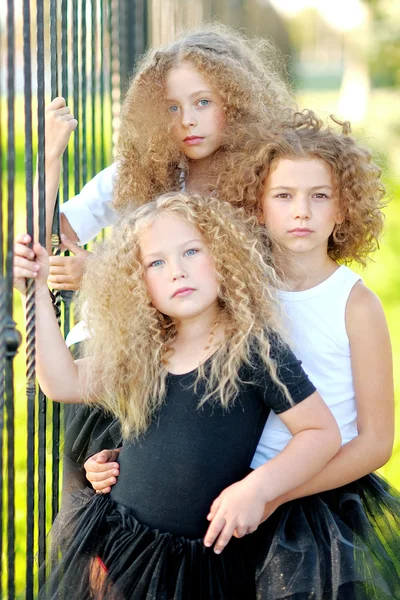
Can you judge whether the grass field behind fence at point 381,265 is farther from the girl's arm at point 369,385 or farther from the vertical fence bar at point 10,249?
the vertical fence bar at point 10,249

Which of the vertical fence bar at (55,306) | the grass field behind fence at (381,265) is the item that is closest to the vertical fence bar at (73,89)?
the vertical fence bar at (55,306)

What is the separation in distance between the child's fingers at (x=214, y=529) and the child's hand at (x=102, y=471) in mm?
354

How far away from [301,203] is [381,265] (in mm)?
5201

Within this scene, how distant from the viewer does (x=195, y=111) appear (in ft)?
8.82

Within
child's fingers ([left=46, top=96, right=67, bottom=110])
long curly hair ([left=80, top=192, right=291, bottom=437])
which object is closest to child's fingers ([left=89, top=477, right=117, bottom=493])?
long curly hair ([left=80, top=192, right=291, bottom=437])

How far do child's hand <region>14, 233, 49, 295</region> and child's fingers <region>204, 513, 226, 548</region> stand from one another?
69 cm

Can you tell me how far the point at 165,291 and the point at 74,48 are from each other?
1.28m

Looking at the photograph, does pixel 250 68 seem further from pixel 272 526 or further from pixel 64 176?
pixel 272 526

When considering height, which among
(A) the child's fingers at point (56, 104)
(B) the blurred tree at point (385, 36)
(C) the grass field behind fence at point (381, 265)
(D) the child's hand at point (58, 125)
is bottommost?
(C) the grass field behind fence at point (381, 265)

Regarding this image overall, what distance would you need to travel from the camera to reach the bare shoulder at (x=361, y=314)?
2258mm

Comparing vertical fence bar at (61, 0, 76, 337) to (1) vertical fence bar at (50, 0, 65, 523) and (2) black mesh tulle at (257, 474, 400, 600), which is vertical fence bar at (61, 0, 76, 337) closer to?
(1) vertical fence bar at (50, 0, 65, 523)

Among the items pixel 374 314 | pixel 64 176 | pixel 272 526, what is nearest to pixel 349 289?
pixel 374 314

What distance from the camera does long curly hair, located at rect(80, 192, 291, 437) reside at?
84.3 inches

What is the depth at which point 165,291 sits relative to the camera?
2.16m
